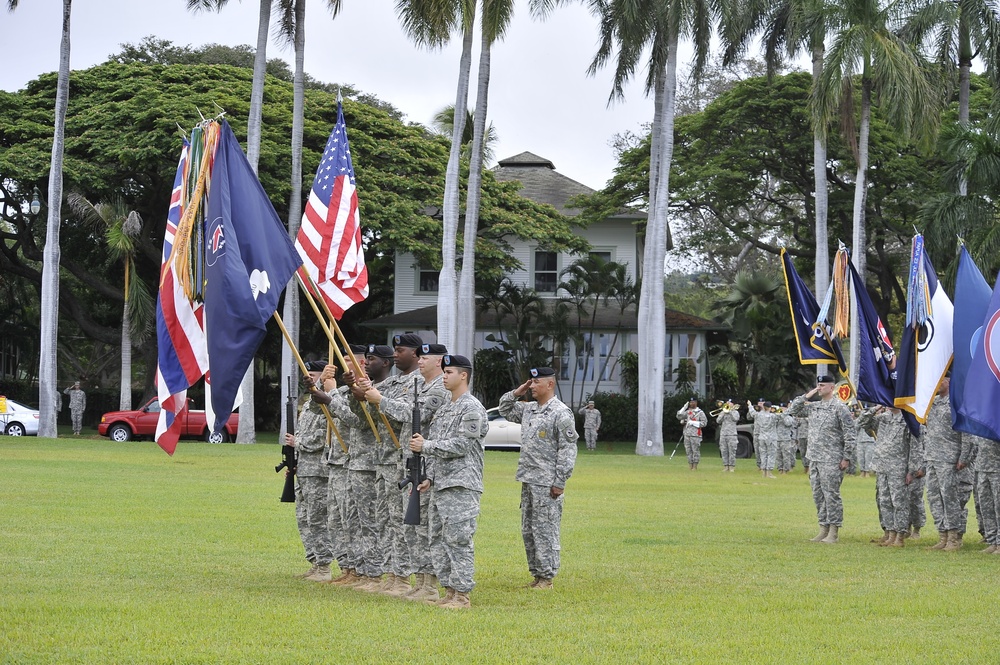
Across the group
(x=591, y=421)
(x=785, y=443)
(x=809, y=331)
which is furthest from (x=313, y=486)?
(x=591, y=421)

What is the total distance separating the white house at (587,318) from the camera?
46719 mm

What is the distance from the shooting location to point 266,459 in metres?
28.4

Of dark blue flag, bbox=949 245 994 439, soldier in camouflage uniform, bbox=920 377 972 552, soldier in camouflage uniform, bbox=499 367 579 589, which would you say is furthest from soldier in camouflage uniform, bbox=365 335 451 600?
soldier in camouflage uniform, bbox=920 377 972 552

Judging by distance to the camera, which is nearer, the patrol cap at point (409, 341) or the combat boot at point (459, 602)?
the combat boot at point (459, 602)

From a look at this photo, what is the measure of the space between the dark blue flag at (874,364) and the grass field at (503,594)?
1815 millimetres

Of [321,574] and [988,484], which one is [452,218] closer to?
[988,484]

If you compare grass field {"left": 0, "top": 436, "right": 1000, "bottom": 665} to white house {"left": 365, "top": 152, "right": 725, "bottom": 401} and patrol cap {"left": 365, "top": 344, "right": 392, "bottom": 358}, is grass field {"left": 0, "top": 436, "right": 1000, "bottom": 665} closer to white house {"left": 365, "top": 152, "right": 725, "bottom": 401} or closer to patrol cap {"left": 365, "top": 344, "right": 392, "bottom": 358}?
patrol cap {"left": 365, "top": 344, "right": 392, "bottom": 358}

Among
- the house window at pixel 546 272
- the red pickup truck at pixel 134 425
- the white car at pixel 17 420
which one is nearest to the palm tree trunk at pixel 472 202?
the red pickup truck at pixel 134 425

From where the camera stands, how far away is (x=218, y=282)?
389 inches

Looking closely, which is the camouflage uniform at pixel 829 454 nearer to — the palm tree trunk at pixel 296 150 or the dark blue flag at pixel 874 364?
the dark blue flag at pixel 874 364

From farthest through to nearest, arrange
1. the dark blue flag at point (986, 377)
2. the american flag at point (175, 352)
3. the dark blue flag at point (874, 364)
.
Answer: the dark blue flag at point (874, 364)
the dark blue flag at point (986, 377)
the american flag at point (175, 352)

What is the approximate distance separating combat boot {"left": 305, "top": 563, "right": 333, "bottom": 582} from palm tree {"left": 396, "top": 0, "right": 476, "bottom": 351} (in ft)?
77.4

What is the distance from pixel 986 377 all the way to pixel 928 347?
136 cm

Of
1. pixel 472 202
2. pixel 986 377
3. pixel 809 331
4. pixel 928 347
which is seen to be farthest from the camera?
pixel 472 202
